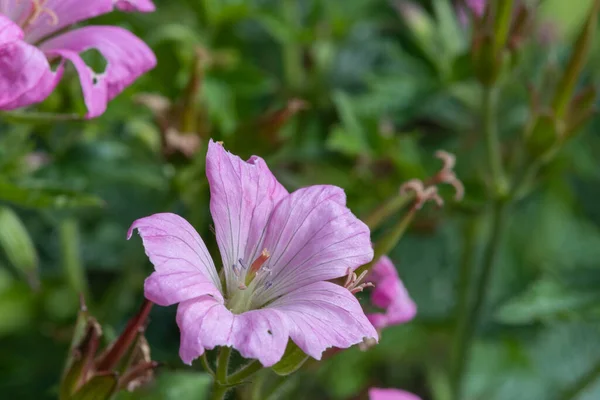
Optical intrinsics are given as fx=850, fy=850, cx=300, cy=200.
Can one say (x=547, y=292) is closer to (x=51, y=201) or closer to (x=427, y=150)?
(x=427, y=150)

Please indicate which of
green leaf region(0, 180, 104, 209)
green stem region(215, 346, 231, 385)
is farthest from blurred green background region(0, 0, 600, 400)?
green stem region(215, 346, 231, 385)

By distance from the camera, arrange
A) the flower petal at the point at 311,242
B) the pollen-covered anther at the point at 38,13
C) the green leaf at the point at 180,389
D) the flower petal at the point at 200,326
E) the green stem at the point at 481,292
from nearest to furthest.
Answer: the flower petal at the point at 200,326 < the flower petal at the point at 311,242 < the pollen-covered anther at the point at 38,13 < the green leaf at the point at 180,389 < the green stem at the point at 481,292

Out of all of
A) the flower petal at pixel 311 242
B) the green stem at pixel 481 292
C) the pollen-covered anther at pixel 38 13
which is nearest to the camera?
the flower petal at pixel 311 242

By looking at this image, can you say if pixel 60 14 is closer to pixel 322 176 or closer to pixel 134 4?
pixel 134 4

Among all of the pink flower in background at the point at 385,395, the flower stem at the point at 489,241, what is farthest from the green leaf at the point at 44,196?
the flower stem at the point at 489,241

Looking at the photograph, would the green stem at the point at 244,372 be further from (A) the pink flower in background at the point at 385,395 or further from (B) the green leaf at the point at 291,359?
(A) the pink flower in background at the point at 385,395

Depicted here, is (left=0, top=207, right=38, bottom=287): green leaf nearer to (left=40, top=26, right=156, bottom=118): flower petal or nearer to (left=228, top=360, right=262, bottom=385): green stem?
(left=40, top=26, right=156, bottom=118): flower petal

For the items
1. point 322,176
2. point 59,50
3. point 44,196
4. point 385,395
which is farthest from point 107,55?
point 322,176
